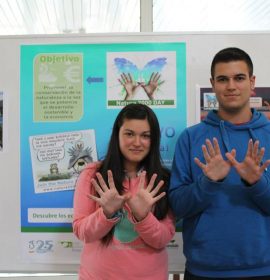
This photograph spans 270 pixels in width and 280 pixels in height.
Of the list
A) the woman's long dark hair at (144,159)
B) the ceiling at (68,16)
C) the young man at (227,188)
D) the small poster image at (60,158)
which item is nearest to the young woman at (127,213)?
the woman's long dark hair at (144,159)

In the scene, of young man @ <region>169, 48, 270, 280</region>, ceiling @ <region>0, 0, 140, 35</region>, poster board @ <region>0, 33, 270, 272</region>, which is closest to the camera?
young man @ <region>169, 48, 270, 280</region>

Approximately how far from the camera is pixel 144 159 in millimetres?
1478

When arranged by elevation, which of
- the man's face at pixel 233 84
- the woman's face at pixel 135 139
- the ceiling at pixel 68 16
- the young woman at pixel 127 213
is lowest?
the young woman at pixel 127 213

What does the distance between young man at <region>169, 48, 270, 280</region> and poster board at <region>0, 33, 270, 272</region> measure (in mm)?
334

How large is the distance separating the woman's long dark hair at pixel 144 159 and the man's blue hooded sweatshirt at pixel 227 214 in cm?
9

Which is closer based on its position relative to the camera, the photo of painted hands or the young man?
the young man

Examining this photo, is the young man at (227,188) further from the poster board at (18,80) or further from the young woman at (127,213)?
the poster board at (18,80)

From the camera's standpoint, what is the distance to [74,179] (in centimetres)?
→ 174

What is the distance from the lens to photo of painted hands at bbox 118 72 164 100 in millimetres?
1731

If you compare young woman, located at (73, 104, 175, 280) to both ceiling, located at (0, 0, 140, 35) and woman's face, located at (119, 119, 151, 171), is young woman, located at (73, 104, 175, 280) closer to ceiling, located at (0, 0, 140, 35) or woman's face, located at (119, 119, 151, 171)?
woman's face, located at (119, 119, 151, 171)

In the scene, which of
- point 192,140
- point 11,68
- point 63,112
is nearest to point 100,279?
point 192,140

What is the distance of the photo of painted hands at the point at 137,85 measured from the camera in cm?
173

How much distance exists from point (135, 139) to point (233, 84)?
1.43 ft

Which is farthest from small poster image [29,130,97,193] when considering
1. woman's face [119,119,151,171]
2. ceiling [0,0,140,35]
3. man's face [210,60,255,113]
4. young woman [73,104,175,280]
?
ceiling [0,0,140,35]
